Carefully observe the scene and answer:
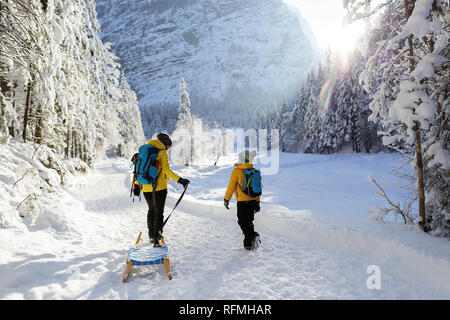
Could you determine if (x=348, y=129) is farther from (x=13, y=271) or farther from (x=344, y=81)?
(x=13, y=271)

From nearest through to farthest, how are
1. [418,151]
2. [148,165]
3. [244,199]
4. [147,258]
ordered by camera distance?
[147,258]
[148,165]
[244,199]
[418,151]

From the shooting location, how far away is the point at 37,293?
3246 millimetres

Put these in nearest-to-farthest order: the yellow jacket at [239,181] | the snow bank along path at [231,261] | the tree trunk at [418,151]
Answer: the snow bank along path at [231,261] < the yellow jacket at [239,181] < the tree trunk at [418,151]

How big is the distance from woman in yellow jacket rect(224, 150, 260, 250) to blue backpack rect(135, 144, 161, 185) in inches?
61.3

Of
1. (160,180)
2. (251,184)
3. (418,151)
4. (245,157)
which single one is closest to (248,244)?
(251,184)

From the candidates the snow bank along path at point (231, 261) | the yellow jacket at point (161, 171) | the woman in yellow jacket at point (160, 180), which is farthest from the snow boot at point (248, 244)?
the yellow jacket at point (161, 171)

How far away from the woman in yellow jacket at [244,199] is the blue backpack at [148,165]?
156cm

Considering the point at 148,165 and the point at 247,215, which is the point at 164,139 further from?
the point at 247,215

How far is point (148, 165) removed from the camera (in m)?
4.82

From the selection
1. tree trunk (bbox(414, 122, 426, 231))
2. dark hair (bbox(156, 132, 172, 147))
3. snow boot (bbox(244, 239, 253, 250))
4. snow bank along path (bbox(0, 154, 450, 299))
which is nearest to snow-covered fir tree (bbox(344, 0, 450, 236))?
tree trunk (bbox(414, 122, 426, 231))

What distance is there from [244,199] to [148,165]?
2.08m

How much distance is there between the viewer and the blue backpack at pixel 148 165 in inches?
190

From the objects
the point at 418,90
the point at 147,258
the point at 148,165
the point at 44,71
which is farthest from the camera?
the point at 44,71

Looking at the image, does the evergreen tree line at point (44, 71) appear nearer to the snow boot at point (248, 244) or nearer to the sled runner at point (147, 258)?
the sled runner at point (147, 258)
